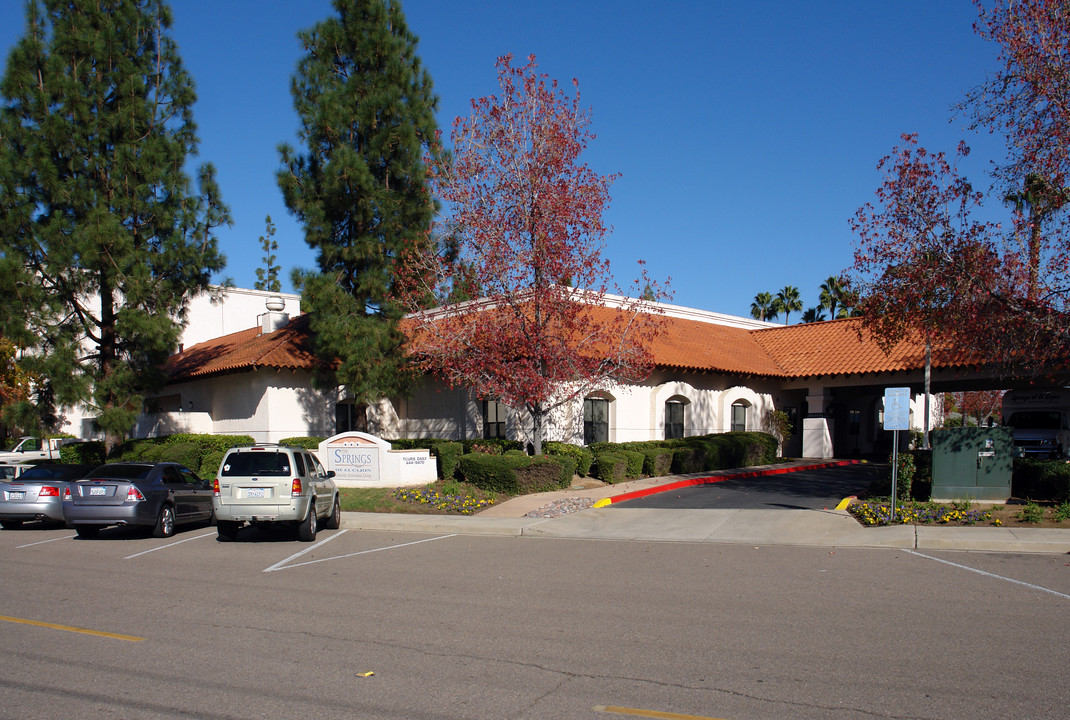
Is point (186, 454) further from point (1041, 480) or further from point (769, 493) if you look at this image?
point (1041, 480)

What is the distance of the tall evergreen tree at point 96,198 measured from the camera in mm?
24359

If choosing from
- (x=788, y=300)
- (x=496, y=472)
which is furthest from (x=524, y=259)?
(x=788, y=300)

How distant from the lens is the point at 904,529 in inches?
573

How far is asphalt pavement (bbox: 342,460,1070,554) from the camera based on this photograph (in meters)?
13.6

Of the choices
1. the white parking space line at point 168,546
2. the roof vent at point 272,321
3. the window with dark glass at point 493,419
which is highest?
the roof vent at point 272,321

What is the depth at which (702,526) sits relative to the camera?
1594 centimetres

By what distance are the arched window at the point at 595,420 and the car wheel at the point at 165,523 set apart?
1261 cm

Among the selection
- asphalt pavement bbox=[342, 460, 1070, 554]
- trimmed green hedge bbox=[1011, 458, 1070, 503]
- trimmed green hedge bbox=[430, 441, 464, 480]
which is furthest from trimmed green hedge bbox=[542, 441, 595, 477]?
trimmed green hedge bbox=[1011, 458, 1070, 503]

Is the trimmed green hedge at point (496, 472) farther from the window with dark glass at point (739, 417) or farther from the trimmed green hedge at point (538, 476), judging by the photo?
the window with dark glass at point (739, 417)

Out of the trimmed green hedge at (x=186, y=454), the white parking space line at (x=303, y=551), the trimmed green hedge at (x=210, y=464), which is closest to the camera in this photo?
the white parking space line at (x=303, y=551)

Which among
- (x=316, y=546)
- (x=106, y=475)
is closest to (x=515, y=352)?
(x=316, y=546)

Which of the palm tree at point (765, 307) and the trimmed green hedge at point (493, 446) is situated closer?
the trimmed green hedge at point (493, 446)

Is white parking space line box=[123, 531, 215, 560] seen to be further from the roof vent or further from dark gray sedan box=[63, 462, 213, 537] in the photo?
the roof vent

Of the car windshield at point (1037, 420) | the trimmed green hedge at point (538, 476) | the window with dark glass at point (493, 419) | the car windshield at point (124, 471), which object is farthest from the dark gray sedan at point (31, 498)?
the car windshield at point (1037, 420)
